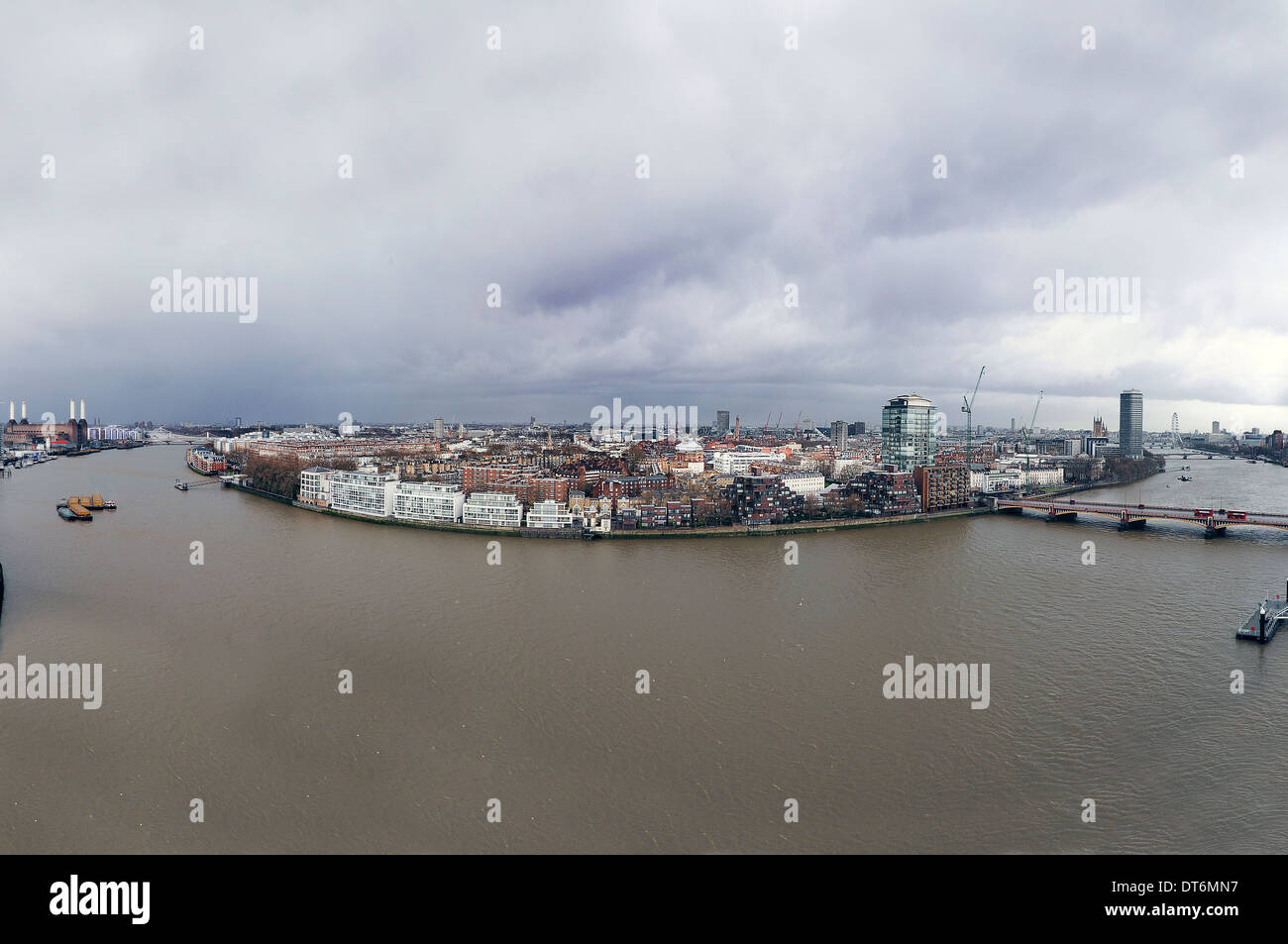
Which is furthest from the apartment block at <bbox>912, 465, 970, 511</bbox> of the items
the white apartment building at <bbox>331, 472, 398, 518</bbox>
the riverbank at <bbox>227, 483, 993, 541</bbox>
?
the white apartment building at <bbox>331, 472, 398, 518</bbox>

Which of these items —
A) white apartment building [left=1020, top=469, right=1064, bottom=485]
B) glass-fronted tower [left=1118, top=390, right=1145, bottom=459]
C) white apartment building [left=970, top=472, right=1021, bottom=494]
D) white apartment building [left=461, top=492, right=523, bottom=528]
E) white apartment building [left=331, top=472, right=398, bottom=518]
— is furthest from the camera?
glass-fronted tower [left=1118, top=390, right=1145, bottom=459]

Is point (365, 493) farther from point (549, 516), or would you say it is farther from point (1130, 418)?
point (1130, 418)

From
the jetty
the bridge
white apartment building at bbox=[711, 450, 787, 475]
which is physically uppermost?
white apartment building at bbox=[711, 450, 787, 475]

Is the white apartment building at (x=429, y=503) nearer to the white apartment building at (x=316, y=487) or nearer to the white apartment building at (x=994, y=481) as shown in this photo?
the white apartment building at (x=316, y=487)

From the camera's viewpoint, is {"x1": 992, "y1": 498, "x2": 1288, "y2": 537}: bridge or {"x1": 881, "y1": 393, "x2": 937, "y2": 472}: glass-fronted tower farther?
{"x1": 881, "y1": 393, "x2": 937, "y2": 472}: glass-fronted tower

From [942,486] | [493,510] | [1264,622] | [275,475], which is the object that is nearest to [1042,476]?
[942,486]

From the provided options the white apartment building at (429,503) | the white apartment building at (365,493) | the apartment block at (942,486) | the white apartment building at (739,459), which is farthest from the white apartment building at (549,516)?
the white apartment building at (739,459)

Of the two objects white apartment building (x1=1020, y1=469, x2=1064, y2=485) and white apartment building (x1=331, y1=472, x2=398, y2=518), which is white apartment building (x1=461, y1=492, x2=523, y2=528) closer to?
white apartment building (x1=331, y1=472, x2=398, y2=518)

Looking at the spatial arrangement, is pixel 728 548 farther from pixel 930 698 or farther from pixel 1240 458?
pixel 1240 458
